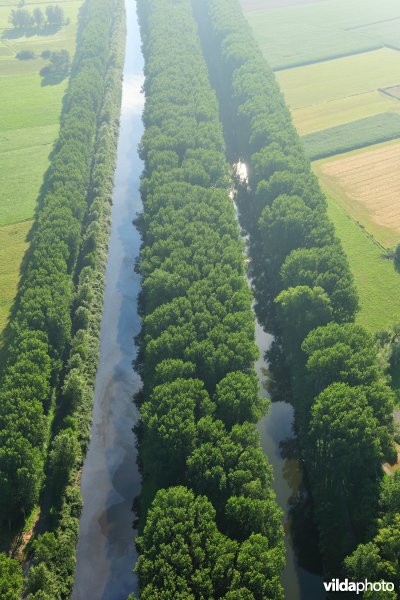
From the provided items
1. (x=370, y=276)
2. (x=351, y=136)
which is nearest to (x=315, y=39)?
(x=351, y=136)

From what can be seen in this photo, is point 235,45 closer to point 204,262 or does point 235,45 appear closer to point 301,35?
point 301,35

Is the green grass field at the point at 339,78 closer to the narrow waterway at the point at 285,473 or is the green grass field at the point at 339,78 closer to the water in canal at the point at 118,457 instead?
the water in canal at the point at 118,457

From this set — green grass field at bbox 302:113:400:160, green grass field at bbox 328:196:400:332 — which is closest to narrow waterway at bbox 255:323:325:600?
green grass field at bbox 328:196:400:332

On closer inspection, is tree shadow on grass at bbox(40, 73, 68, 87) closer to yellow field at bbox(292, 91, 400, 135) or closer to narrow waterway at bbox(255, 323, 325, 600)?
yellow field at bbox(292, 91, 400, 135)

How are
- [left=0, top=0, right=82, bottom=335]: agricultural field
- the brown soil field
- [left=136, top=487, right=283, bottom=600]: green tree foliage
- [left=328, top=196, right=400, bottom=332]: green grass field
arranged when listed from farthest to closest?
1. the brown soil field
2. [left=0, top=0, right=82, bottom=335]: agricultural field
3. [left=328, top=196, right=400, bottom=332]: green grass field
4. [left=136, top=487, right=283, bottom=600]: green tree foliage
